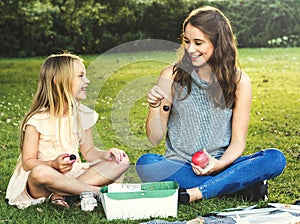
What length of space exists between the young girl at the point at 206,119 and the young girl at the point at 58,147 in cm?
29

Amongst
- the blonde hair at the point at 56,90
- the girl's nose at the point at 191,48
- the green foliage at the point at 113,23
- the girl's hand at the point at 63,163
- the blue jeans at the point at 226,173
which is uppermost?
the girl's nose at the point at 191,48

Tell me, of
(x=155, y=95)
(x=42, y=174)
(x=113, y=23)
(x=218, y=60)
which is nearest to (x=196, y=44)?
(x=218, y=60)

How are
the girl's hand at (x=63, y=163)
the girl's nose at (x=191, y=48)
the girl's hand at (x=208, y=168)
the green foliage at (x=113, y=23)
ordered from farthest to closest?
the green foliage at (x=113, y=23) → the girl's nose at (x=191, y=48) → the girl's hand at (x=208, y=168) → the girl's hand at (x=63, y=163)

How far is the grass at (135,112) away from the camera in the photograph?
3449 millimetres

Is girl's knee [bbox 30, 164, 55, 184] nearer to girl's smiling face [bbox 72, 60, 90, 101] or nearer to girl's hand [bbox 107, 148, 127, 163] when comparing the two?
girl's hand [bbox 107, 148, 127, 163]

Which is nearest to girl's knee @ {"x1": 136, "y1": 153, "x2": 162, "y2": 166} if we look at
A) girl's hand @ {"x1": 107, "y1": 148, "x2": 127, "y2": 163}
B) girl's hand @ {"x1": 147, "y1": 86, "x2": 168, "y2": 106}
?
girl's hand @ {"x1": 107, "y1": 148, "x2": 127, "y2": 163}

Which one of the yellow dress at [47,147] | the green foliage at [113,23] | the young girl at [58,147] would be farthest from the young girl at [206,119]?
the green foliage at [113,23]

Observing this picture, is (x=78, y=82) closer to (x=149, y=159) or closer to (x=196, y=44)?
(x=149, y=159)

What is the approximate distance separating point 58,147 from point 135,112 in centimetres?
318

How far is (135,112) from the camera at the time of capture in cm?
680

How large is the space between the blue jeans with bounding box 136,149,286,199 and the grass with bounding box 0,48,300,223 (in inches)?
3.5

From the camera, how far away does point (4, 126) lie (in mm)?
6285

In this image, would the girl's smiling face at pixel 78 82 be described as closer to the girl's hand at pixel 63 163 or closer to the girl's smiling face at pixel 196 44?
the girl's hand at pixel 63 163

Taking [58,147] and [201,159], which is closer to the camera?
[201,159]
